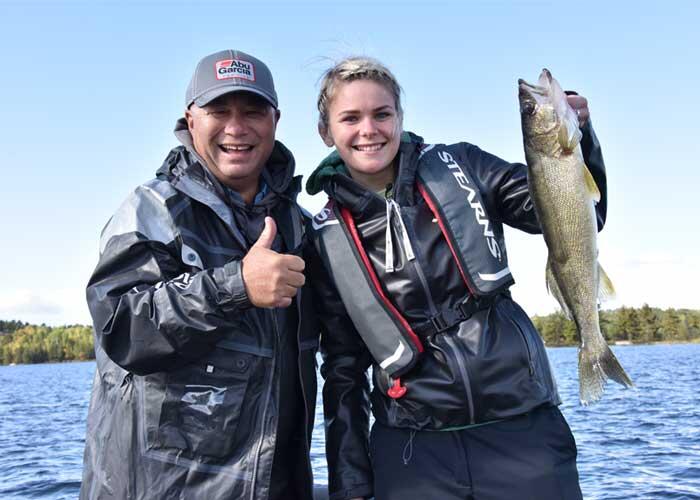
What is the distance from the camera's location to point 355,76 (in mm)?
4078

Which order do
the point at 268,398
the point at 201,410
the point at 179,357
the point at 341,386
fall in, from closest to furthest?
the point at 179,357
the point at 201,410
the point at 268,398
the point at 341,386

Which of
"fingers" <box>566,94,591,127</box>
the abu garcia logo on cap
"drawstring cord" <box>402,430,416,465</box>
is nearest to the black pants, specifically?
"drawstring cord" <box>402,430,416,465</box>

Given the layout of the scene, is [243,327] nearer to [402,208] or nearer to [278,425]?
[278,425]

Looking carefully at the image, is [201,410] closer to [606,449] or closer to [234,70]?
[234,70]

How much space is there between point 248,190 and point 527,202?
1.70m

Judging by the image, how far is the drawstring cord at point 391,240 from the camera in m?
3.87

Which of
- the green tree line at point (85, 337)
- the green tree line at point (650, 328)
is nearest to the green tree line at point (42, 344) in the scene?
the green tree line at point (85, 337)

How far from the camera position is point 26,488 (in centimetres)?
1238

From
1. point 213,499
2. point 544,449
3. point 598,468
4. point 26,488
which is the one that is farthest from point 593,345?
point 26,488

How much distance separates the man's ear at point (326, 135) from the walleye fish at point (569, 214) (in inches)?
47.4

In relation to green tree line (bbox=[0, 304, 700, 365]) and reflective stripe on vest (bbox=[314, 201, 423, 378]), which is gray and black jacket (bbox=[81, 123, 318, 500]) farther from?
green tree line (bbox=[0, 304, 700, 365])

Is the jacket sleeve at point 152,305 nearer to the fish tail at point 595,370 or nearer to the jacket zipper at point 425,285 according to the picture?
the jacket zipper at point 425,285

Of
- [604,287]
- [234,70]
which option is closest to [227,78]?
[234,70]

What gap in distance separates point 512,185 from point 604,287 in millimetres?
797
